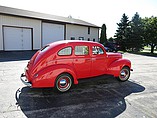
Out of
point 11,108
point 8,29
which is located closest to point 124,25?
point 8,29

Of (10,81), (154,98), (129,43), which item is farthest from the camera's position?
(129,43)

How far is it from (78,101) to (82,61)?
5.16ft

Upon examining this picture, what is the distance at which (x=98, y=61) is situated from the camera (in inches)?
223

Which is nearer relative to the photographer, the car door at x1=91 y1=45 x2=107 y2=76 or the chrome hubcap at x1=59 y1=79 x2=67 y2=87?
the chrome hubcap at x1=59 y1=79 x2=67 y2=87

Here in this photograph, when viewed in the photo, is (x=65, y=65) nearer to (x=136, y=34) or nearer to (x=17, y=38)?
(x=17, y=38)

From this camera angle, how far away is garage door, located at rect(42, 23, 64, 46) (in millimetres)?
20281

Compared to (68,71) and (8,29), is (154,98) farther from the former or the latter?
(8,29)

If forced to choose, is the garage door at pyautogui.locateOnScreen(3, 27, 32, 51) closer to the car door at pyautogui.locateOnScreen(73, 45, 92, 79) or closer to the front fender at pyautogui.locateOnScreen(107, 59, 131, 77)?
the car door at pyautogui.locateOnScreen(73, 45, 92, 79)

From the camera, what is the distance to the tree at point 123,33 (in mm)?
27573

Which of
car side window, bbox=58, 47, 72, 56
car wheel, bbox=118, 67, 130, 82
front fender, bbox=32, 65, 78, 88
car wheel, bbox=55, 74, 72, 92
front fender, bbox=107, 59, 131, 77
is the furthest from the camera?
car wheel, bbox=118, 67, 130, 82

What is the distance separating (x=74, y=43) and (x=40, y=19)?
15795mm

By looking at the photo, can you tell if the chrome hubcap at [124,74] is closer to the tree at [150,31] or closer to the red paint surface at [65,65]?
the red paint surface at [65,65]

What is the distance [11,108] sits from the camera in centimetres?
369

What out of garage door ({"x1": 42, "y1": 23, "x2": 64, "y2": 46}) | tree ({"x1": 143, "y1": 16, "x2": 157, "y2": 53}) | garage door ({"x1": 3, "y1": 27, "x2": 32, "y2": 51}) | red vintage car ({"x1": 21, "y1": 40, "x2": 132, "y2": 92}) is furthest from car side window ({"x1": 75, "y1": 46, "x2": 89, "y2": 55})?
tree ({"x1": 143, "y1": 16, "x2": 157, "y2": 53})
